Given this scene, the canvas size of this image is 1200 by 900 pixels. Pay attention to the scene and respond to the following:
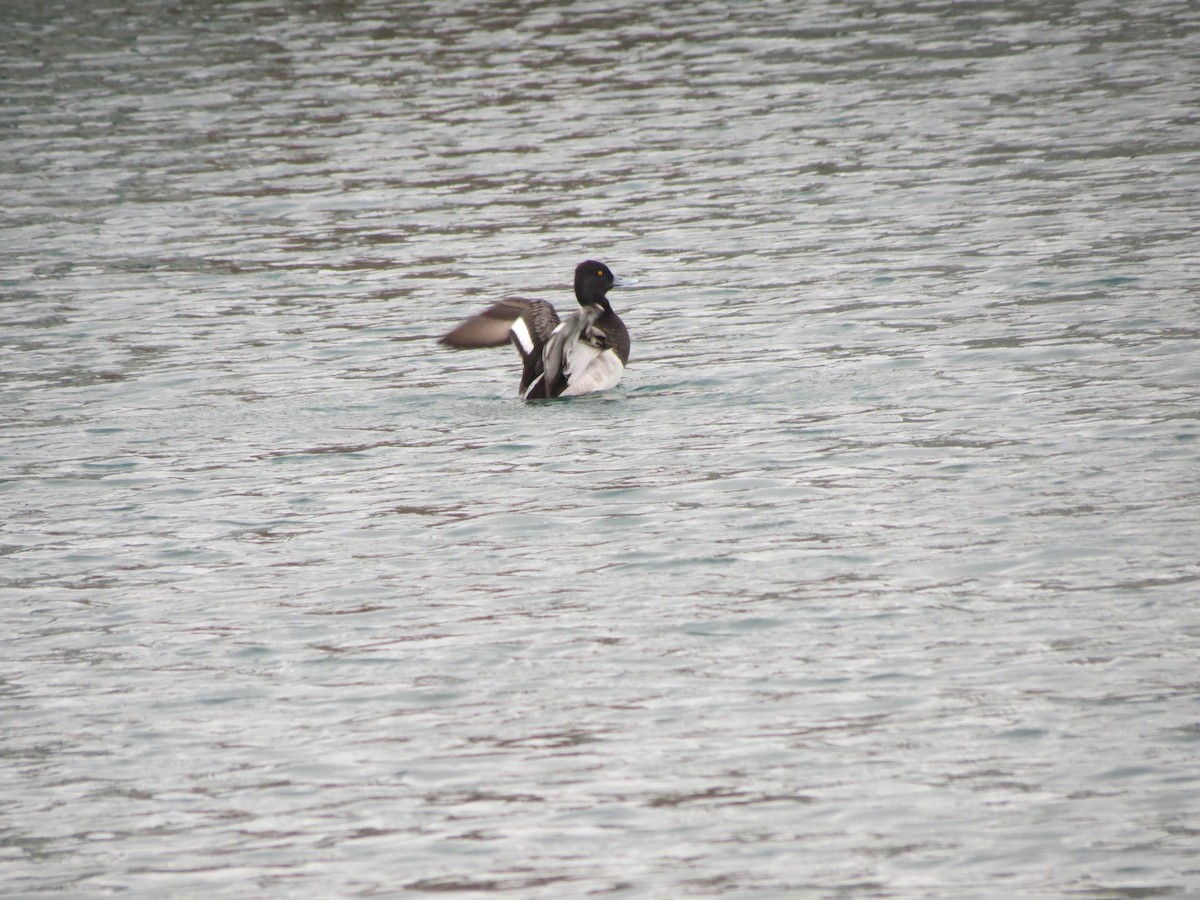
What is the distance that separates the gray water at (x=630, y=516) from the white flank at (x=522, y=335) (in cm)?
54

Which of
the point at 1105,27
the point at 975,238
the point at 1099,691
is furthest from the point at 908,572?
the point at 1105,27

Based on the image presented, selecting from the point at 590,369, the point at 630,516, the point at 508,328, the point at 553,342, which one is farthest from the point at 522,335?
the point at 630,516

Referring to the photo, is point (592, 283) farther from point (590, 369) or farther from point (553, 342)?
point (590, 369)

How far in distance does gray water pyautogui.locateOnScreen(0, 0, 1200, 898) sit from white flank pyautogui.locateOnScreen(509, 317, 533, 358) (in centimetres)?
54

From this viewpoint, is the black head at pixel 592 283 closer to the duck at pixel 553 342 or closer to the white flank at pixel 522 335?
the duck at pixel 553 342

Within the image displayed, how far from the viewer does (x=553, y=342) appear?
42.5ft

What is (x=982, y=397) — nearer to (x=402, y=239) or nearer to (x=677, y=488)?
(x=677, y=488)

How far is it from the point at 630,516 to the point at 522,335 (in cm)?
340

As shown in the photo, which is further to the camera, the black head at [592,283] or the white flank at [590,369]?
the black head at [592,283]

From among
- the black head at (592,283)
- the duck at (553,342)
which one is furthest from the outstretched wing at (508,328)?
the black head at (592,283)

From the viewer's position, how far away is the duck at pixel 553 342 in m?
12.9

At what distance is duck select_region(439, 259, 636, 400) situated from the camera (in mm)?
12883

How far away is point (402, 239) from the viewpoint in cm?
1866

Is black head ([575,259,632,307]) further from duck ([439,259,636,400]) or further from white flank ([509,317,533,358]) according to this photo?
white flank ([509,317,533,358])
